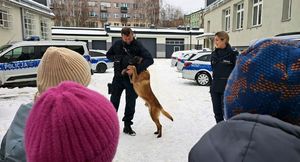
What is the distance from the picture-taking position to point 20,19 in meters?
17.8

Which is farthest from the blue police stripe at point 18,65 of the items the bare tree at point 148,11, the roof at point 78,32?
the bare tree at point 148,11

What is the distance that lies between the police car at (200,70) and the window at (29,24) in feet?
38.7

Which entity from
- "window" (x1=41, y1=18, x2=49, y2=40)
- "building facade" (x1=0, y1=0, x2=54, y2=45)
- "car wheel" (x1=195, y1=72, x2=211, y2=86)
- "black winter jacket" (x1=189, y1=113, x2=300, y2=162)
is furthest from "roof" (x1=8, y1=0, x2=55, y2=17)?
"black winter jacket" (x1=189, y1=113, x2=300, y2=162)

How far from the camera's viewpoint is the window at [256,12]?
18800 millimetres

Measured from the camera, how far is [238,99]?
1076mm

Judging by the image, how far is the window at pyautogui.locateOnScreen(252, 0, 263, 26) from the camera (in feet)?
61.7

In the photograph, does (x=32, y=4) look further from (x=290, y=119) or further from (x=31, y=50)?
(x=290, y=119)

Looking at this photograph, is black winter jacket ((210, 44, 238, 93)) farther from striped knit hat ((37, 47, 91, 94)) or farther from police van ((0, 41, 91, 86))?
police van ((0, 41, 91, 86))

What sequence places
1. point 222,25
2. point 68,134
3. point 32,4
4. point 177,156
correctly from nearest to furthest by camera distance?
point 68,134
point 177,156
point 32,4
point 222,25

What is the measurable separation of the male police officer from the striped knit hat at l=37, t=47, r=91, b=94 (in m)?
3.15

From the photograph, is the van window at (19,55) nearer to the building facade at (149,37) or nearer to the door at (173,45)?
the building facade at (149,37)

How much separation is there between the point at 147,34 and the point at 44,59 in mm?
39997

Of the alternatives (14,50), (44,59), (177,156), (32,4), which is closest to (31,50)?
(14,50)

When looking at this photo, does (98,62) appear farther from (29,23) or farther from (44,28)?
(44,28)
